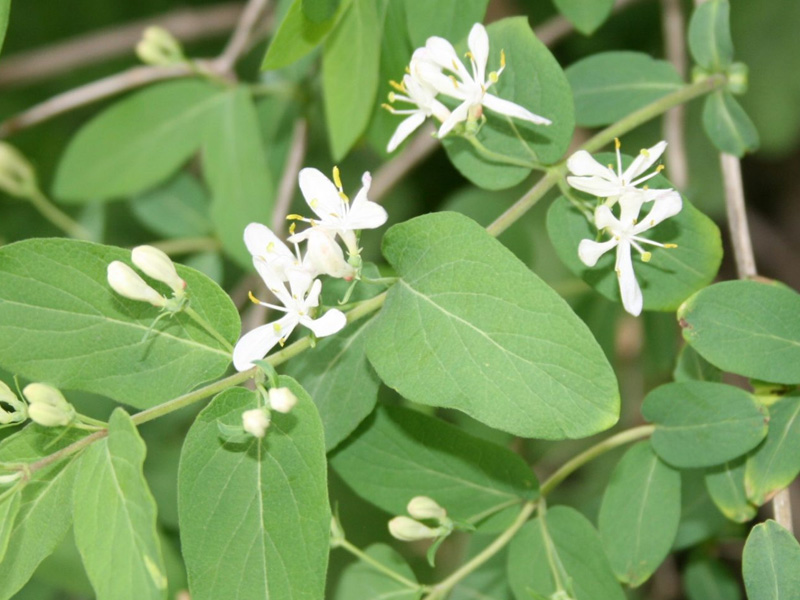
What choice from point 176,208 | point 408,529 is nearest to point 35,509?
point 408,529

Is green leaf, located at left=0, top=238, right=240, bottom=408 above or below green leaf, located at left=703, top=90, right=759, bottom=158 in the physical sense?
below

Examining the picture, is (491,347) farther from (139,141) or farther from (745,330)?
(139,141)

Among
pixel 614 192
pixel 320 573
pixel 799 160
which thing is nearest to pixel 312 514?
pixel 320 573

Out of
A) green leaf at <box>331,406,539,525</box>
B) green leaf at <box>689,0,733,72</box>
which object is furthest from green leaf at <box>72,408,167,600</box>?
green leaf at <box>689,0,733,72</box>

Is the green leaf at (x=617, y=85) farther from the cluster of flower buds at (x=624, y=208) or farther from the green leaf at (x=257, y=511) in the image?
the green leaf at (x=257, y=511)

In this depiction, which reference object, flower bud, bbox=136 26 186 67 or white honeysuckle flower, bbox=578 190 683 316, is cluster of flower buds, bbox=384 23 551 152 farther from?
flower bud, bbox=136 26 186 67
